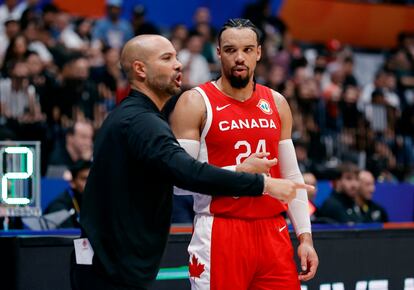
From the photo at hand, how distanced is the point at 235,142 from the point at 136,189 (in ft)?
3.89

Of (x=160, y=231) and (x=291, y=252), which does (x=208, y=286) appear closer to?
(x=291, y=252)

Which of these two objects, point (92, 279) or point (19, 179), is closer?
point (92, 279)

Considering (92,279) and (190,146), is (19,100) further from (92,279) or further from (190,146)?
(92,279)

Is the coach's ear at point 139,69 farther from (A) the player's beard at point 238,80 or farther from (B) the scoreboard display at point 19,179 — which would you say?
(B) the scoreboard display at point 19,179

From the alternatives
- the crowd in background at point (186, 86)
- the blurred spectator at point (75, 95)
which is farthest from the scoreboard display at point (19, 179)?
the blurred spectator at point (75, 95)

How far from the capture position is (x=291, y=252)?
5.78 meters

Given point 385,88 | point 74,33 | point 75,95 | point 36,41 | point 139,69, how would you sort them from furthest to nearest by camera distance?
point 385,88, point 74,33, point 36,41, point 75,95, point 139,69

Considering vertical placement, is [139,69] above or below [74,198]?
above

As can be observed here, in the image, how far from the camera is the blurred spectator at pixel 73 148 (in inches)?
422

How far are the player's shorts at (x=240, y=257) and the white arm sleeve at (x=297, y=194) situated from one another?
25 cm

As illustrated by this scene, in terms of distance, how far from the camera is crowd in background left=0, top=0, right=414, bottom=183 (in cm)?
1141

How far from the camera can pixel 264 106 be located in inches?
234

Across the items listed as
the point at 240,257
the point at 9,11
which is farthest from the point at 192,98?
the point at 9,11

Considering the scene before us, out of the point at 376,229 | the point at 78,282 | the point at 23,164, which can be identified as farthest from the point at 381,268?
the point at 78,282
